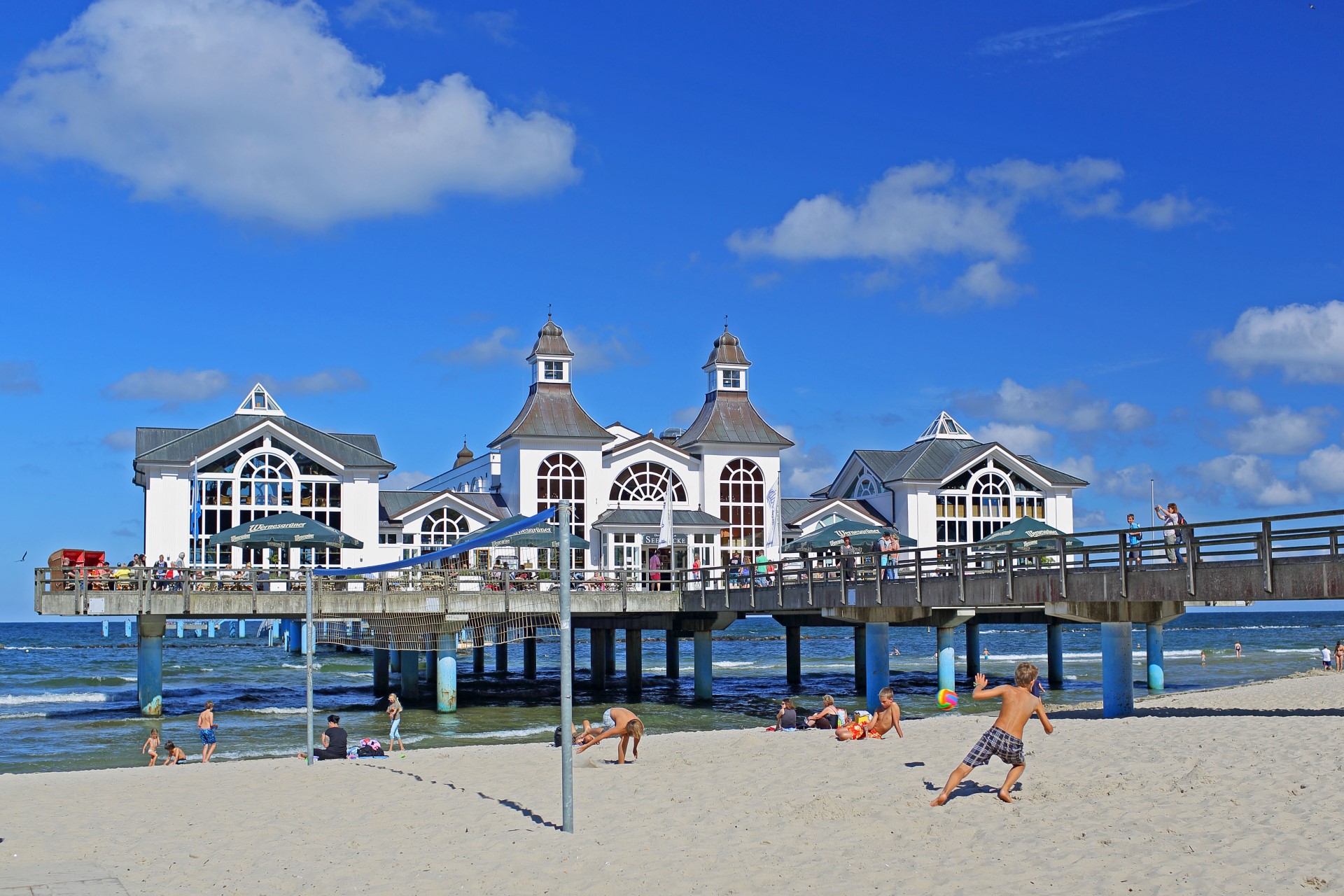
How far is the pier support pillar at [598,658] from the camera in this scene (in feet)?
131

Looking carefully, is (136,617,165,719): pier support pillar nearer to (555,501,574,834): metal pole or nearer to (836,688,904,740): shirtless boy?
(836,688,904,740): shirtless boy

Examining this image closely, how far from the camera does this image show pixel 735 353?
152 feet

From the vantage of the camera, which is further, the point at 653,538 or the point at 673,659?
the point at 673,659

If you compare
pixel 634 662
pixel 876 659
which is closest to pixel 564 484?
pixel 634 662

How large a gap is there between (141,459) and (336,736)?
20468mm

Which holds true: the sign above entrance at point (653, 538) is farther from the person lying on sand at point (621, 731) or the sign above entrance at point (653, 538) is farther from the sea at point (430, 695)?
the person lying on sand at point (621, 731)

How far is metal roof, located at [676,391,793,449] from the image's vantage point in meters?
44.2

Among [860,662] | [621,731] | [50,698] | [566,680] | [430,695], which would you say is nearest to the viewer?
[566,680]

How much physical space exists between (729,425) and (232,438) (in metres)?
16.2

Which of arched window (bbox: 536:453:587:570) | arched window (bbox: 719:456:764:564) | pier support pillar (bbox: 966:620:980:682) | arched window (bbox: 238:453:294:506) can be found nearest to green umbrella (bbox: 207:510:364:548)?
arched window (bbox: 238:453:294:506)

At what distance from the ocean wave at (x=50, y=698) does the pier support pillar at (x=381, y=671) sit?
25.2 feet

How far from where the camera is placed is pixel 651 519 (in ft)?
140

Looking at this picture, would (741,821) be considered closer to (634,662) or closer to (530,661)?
(634,662)

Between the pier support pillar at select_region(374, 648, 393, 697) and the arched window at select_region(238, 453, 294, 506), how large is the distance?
203 inches
